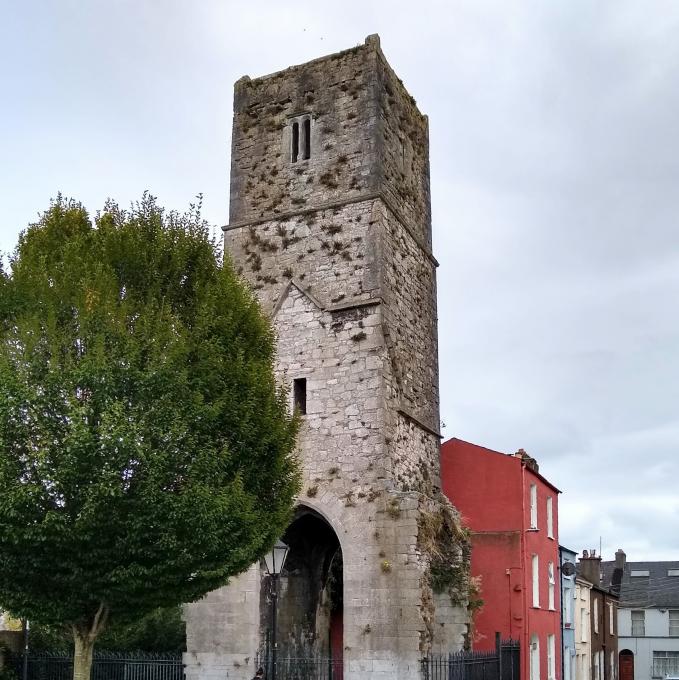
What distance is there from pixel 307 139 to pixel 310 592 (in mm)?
12323

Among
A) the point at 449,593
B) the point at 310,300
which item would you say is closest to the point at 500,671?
the point at 449,593

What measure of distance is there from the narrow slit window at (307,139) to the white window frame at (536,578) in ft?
45.7

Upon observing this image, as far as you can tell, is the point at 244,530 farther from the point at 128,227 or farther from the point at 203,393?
the point at 128,227

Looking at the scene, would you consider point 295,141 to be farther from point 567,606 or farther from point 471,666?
point 567,606

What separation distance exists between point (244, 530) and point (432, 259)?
505 inches

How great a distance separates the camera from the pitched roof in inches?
2279

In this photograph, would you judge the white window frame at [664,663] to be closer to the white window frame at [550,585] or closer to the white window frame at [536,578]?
the white window frame at [550,585]

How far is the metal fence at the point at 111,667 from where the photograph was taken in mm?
20906

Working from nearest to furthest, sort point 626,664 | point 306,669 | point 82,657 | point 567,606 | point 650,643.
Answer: point 82,657
point 306,669
point 567,606
point 650,643
point 626,664

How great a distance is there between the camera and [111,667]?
71.9 feet

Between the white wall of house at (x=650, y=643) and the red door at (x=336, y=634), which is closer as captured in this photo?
the red door at (x=336, y=634)

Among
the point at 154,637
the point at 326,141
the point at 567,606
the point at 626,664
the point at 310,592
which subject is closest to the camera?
the point at 326,141

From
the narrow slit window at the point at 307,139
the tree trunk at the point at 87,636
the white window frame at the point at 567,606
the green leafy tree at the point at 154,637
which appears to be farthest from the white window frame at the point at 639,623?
the tree trunk at the point at 87,636

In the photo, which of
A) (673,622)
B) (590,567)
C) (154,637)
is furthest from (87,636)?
(673,622)
